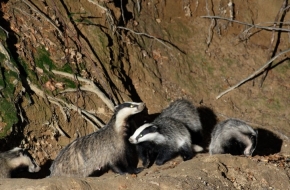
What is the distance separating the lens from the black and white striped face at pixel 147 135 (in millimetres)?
6164

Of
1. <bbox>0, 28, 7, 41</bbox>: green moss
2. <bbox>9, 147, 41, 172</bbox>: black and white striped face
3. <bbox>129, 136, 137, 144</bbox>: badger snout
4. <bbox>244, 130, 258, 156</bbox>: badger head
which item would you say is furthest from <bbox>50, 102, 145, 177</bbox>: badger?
<bbox>0, 28, 7, 41</bbox>: green moss

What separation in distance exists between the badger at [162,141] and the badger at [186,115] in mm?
395

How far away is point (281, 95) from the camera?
9.69 meters

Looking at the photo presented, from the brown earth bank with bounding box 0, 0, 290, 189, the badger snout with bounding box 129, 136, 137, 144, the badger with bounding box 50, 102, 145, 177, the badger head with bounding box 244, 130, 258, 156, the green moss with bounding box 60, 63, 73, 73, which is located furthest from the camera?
the green moss with bounding box 60, 63, 73, 73

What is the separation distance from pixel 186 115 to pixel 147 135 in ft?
3.36

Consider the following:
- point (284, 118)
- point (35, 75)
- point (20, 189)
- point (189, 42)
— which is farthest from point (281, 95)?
point (20, 189)

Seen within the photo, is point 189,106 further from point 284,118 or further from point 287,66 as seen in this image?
point 287,66

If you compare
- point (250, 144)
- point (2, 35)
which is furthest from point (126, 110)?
point (2, 35)

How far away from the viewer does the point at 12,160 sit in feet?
19.9

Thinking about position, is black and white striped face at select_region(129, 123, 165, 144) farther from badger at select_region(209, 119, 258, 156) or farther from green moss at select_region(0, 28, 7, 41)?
green moss at select_region(0, 28, 7, 41)

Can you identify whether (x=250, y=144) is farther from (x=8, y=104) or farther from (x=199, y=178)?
(x=8, y=104)

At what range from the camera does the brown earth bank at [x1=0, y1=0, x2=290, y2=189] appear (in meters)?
5.77

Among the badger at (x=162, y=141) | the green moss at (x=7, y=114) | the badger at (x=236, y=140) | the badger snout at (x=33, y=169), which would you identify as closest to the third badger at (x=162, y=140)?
the badger at (x=162, y=141)

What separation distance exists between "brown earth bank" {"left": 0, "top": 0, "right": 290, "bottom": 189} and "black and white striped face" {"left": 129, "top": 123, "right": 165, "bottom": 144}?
32 centimetres
